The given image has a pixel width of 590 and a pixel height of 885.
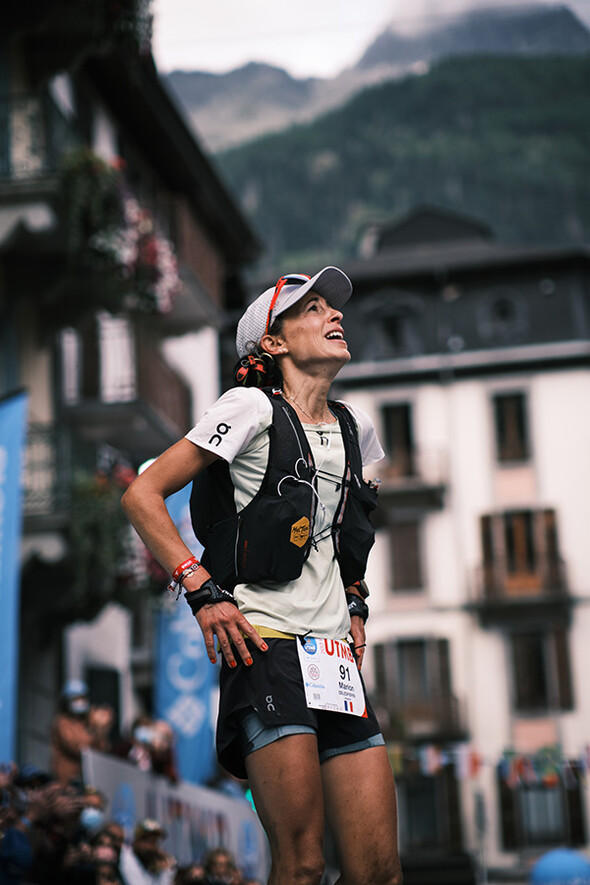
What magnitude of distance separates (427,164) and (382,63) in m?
70.8

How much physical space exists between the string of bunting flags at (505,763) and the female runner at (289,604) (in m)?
36.7

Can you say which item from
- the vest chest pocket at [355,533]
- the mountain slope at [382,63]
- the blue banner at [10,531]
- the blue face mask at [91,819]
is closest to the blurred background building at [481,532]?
the mountain slope at [382,63]

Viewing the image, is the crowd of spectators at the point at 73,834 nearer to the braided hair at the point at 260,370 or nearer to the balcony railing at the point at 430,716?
the braided hair at the point at 260,370

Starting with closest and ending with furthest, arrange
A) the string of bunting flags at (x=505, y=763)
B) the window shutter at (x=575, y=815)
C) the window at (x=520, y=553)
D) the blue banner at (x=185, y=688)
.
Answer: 1. the blue banner at (x=185, y=688)
2. the string of bunting flags at (x=505, y=763)
3. the window shutter at (x=575, y=815)
4. the window at (x=520, y=553)

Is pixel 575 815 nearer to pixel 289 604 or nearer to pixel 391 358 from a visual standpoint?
pixel 391 358

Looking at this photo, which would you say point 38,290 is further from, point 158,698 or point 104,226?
point 158,698

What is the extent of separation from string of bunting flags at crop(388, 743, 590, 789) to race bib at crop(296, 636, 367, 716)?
36.8 m

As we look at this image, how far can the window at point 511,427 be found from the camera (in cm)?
4784

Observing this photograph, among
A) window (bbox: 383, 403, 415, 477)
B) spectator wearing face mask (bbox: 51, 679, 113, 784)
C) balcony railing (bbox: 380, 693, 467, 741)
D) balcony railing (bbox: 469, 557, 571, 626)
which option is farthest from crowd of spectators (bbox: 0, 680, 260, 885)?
window (bbox: 383, 403, 415, 477)

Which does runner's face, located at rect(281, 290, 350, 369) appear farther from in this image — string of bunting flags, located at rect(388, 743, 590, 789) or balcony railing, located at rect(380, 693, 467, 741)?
balcony railing, located at rect(380, 693, 467, 741)

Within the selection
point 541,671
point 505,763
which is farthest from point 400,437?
point 505,763

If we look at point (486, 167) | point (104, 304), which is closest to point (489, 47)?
point (104, 304)

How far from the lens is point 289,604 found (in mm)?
4887

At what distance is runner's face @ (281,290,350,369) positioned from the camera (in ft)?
17.1
